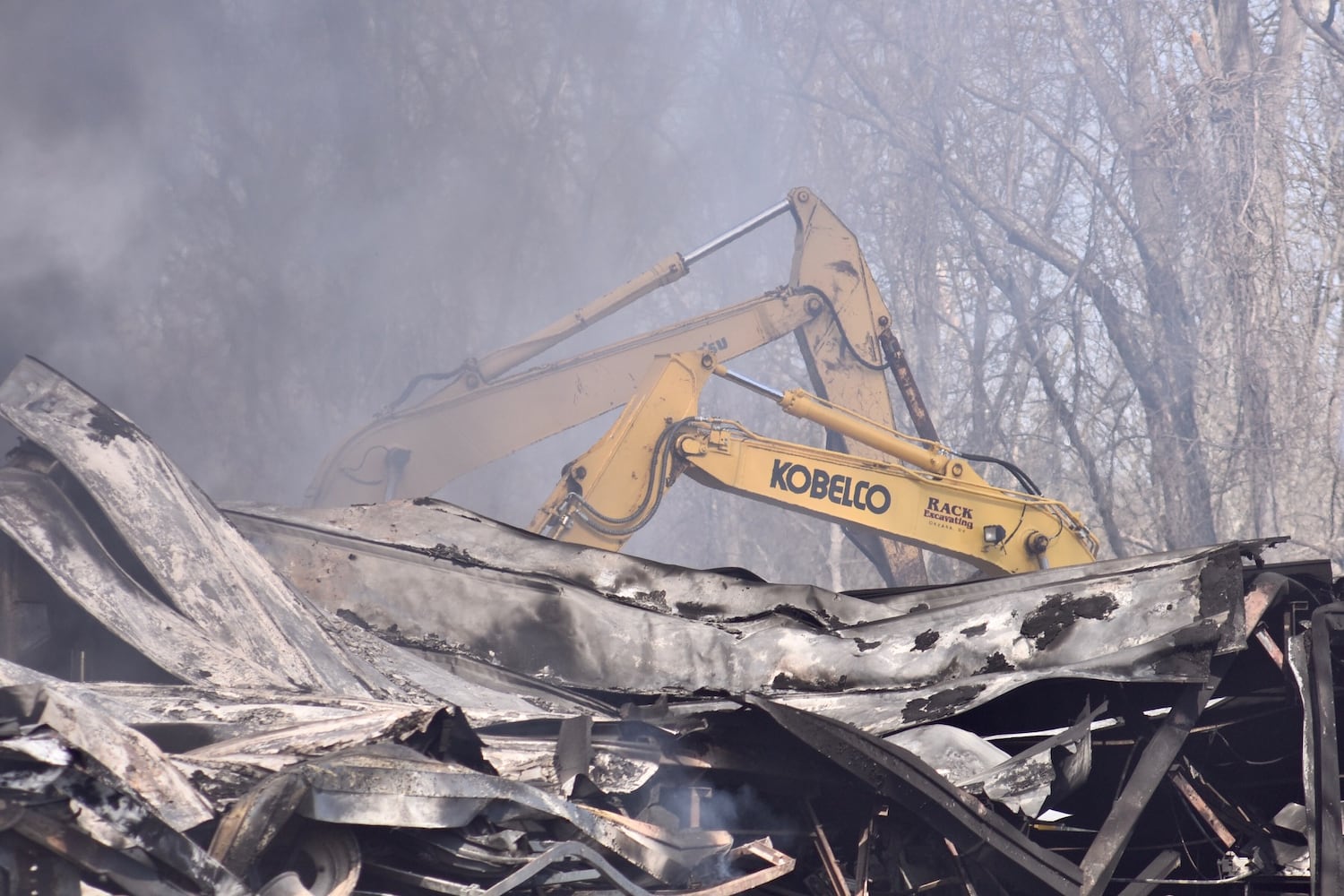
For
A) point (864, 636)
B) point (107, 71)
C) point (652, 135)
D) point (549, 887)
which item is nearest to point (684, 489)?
point (652, 135)

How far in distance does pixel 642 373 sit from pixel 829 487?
208 cm

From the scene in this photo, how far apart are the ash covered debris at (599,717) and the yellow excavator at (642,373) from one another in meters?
3.47

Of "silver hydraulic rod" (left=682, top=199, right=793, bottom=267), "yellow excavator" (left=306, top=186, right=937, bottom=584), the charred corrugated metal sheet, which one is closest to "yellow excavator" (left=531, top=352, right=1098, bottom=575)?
"yellow excavator" (left=306, top=186, right=937, bottom=584)

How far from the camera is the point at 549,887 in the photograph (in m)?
2.98

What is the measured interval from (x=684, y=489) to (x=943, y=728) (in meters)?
16.3

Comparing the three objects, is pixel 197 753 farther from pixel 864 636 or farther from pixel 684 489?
pixel 684 489

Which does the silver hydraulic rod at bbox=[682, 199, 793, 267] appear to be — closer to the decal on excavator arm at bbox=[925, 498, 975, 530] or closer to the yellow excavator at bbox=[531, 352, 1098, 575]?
the yellow excavator at bbox=[531, 352, 1098, 575]

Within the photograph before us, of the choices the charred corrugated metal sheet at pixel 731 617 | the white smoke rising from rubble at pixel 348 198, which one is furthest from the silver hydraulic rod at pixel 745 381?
the white smoke rising from rubble at pixel 348 198

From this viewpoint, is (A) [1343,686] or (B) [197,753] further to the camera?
(A) [1343,686]

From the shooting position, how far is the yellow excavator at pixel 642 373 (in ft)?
29.5

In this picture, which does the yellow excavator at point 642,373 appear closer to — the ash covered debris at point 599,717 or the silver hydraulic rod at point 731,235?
the silver hydraulic rod at point 731,235

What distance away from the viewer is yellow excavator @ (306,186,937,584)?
9.00 meters

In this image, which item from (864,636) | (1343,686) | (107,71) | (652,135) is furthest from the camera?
(652,135)

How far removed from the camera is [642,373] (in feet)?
30.6
